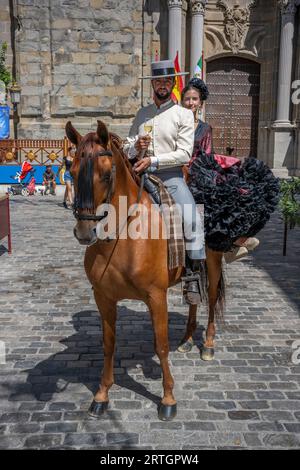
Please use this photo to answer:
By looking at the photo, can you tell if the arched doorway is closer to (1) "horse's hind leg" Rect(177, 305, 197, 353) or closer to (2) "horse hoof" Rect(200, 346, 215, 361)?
(1) "horse's hind leg" Rect(177, 305, 197, 353)

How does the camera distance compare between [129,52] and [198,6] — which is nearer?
[198,6]

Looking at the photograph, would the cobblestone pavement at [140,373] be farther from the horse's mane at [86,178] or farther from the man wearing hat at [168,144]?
the horse's mane at [86,178]

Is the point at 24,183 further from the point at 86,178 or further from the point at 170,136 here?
the point at 86,178

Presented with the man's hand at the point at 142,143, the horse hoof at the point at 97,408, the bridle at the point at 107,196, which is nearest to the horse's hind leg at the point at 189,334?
the horse hoof at the point at 97,408

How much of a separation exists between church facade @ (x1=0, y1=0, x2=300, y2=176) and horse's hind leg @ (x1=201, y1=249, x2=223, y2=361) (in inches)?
636

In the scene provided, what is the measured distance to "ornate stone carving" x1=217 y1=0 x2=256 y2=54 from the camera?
2134 centimetres

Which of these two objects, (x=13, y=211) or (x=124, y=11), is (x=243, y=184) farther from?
(x=124, y=11)

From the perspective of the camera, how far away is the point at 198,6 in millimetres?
20750

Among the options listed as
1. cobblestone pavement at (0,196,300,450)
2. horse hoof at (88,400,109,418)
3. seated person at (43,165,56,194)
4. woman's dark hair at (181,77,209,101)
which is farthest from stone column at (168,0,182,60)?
horse hoof at (88,400,109,418)

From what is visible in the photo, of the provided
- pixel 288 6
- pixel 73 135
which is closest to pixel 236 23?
pixel 288 6

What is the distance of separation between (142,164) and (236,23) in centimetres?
2031

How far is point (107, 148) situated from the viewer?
3373 mm

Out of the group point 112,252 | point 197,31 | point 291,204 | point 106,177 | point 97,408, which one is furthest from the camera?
point 197,31
